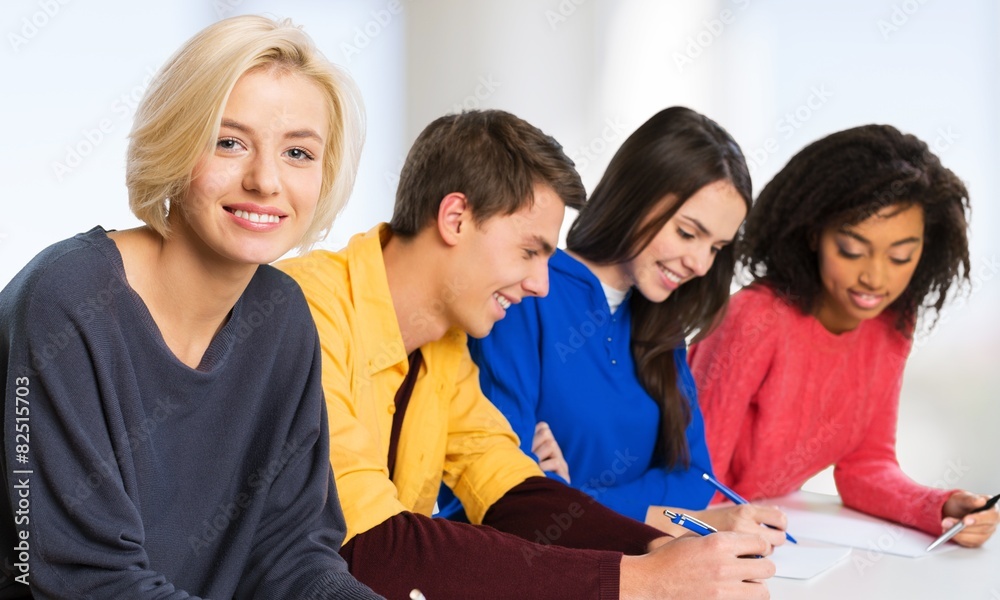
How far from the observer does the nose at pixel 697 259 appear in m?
1.78

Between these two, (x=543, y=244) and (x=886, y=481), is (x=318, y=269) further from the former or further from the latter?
(x=886, y=481)

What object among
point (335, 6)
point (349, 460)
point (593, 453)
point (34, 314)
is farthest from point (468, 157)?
point (335, 6)

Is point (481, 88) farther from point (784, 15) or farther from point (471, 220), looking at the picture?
point (471, 220)

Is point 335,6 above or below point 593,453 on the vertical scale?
above

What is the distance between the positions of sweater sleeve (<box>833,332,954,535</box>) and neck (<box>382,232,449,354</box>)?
0.93 m

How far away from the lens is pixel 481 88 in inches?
157

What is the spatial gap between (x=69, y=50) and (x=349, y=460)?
1764 millimetres

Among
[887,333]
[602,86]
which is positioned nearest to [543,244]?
[887,333]

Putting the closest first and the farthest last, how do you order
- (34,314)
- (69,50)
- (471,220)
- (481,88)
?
(34,314)
(471,220)
(69,50)
(481,88)

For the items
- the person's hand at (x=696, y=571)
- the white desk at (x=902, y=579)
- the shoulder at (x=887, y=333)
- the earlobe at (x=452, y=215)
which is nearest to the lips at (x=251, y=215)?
the earlobe at (x=452, y=215)

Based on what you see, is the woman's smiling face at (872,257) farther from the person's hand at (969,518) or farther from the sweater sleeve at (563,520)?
the sweater sleeve at (563,520)

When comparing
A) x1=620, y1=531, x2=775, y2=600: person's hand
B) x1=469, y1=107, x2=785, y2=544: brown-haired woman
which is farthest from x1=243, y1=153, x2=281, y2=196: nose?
x1=469, y1=107, x2=785, y2=544: brown-haired woman

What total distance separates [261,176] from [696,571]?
0.69 meters

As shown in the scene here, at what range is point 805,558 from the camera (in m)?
1.53
